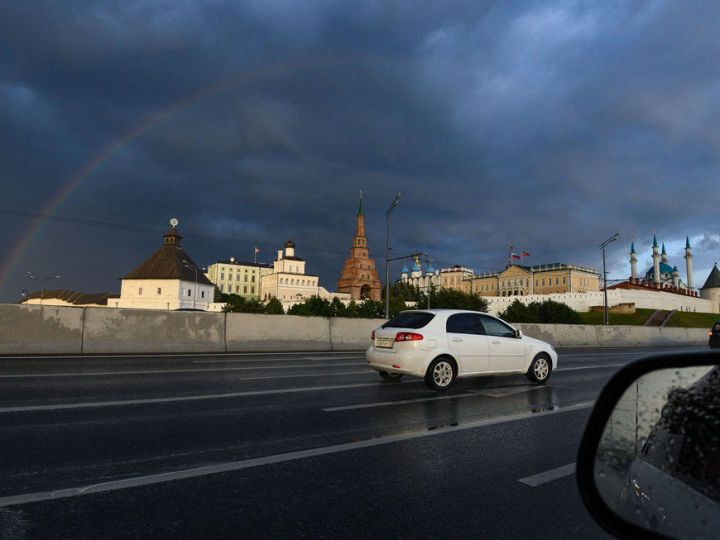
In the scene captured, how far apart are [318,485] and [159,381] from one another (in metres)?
6.86

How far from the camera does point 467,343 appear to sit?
32.5 feet

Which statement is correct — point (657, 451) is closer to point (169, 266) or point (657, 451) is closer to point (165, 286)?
point (165, 286)

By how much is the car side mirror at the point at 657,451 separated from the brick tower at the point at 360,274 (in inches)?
6356

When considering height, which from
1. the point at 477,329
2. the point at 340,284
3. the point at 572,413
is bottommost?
the point at 572,413

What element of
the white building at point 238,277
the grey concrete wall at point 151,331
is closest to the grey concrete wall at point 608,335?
the grey concrete wall at point 151,331

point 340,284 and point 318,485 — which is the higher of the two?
point 340,284

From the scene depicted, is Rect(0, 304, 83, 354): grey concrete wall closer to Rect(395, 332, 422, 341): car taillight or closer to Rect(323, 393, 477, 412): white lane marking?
Rect(395, 332, 422, 341): car taillight

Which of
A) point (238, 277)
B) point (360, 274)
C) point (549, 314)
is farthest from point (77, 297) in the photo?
point (549, 314)

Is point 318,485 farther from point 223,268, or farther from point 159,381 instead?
point 223,268

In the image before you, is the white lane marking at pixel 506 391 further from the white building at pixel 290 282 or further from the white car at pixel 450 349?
the white building at pixel 290 282

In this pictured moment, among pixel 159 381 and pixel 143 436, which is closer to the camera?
pixel 143 436

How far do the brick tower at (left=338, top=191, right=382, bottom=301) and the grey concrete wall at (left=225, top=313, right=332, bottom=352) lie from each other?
470 ft

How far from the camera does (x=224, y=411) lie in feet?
22.9

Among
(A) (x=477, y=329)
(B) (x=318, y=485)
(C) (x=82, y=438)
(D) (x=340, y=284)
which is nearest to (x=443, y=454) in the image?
(B) (x=318, y=485)
